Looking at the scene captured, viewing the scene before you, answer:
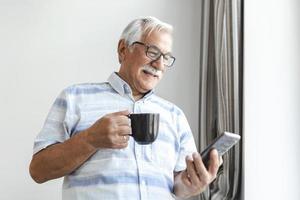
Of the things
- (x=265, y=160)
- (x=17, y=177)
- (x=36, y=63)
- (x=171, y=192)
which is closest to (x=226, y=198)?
(x=265, y=160)

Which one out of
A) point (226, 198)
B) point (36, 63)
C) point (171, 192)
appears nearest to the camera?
point (171, 192)

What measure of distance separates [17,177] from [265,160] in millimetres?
954

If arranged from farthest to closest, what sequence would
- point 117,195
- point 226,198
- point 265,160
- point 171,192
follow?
point 226,198 → point 265,160 → point 171,192 → point 117,195

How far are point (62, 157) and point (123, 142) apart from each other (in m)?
0.18

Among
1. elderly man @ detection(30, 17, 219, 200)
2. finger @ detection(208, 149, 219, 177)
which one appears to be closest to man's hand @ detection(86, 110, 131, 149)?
elderly man @ detection(30, 17, 219, 200)

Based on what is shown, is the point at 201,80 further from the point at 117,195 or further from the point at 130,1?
the point at 117,195

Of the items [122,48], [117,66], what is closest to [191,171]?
[122,48]

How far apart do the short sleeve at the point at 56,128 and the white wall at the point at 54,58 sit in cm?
60

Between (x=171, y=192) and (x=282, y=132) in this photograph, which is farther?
(x=282, y=132)

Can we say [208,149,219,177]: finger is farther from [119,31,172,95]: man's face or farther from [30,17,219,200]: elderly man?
[119,31,172,95]: man's face

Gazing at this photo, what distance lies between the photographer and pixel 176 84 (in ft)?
6.70

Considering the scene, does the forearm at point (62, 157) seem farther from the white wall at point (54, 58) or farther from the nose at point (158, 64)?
the white wall at point (54, 58)

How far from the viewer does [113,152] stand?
1.29 metres

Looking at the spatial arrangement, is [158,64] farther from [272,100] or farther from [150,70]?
[272,100]
